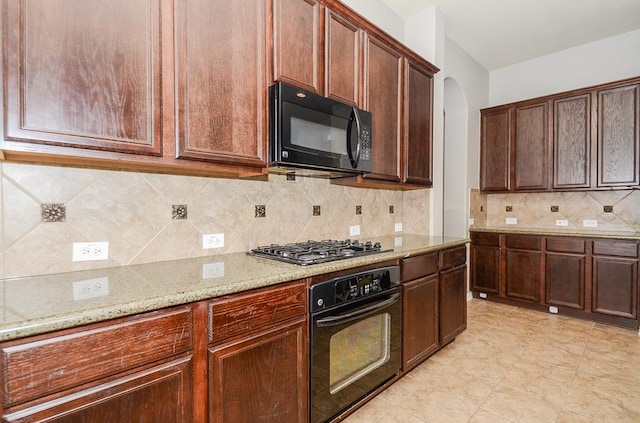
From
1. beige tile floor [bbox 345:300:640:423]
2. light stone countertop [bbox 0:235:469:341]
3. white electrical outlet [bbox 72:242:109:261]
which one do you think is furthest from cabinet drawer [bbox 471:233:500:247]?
white electrical outlet [bbox 72:242:109:261]

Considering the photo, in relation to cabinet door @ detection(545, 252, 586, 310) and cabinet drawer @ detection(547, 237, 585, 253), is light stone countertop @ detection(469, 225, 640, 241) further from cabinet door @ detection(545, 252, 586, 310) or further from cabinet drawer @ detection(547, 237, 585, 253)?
cabinet door @ detection(545, 252, 586, 310)

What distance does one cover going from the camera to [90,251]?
140 centimetres

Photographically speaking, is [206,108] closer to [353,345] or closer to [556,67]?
[353,345]

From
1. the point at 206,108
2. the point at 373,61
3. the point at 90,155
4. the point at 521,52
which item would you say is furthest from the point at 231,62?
the point at 521,52

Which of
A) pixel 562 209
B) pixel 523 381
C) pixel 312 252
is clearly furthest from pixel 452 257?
pixel 562 209

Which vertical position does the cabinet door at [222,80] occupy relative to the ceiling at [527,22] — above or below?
below

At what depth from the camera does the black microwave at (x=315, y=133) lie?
1638 millimetres

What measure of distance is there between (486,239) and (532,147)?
1.23 meters

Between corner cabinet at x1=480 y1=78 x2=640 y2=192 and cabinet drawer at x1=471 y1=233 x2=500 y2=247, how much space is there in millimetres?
634

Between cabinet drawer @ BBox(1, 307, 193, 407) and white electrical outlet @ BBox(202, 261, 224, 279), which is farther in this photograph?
white electrical outlet @ BBox(202, 261, 224, 279)

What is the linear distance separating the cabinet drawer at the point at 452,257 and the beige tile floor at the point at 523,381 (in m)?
0.73

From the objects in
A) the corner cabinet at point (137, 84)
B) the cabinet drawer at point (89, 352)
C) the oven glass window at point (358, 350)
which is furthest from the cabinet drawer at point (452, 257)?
the cabinet drawer at point (89, 352)

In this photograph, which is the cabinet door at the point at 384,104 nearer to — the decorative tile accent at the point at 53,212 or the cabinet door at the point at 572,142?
the decorative tile accent at the point at 53,212

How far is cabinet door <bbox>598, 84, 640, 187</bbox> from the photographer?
3152mm
